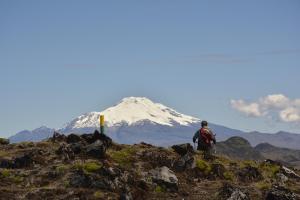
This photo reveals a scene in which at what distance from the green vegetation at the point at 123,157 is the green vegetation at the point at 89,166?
238 centimetres

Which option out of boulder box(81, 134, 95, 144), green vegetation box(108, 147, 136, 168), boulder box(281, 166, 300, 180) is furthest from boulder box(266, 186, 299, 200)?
boulder box(81, 134, 95, 144)

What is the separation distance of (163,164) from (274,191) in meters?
7.62

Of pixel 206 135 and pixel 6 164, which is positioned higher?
pixel 206 135

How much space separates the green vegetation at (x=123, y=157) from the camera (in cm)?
3095

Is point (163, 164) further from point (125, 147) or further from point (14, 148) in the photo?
point (14, 148)

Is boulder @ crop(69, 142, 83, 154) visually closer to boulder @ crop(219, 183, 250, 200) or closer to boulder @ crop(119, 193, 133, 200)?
boulder @ crop(119, 193, 133, 200)

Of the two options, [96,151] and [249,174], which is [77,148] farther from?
[249,174]

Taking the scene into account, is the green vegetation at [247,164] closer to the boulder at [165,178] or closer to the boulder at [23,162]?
the boulder at [165,178]

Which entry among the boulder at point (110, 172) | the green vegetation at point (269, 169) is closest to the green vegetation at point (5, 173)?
the boulder at point (110, 172)

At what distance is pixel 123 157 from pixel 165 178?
4228 mm

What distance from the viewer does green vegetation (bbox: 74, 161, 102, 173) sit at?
27994mm

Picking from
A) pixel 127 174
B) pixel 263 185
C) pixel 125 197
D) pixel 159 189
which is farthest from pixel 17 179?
pixel 263 185

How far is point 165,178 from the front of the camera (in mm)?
28344

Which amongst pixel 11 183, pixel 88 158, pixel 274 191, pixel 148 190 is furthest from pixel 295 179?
pixel 11 183
